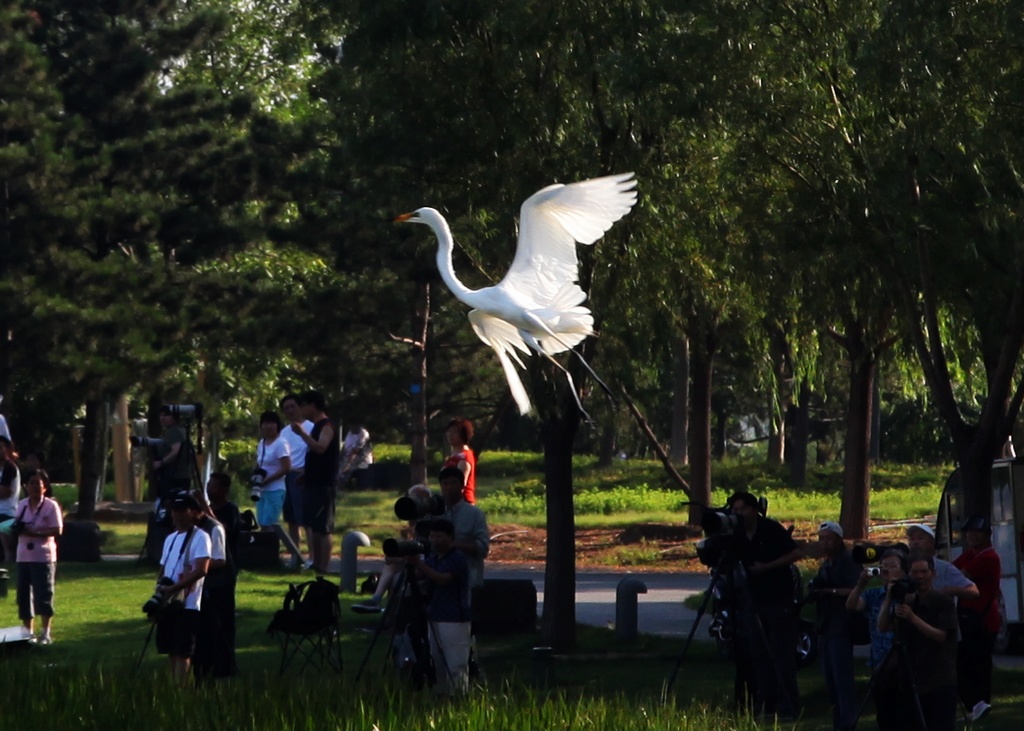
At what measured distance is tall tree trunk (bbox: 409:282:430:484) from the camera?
3053 cm

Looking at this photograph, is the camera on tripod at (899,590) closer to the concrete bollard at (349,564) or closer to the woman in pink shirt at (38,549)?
the woman in pink shirt at (38,549)

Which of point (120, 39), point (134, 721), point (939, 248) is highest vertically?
point (120, 39)

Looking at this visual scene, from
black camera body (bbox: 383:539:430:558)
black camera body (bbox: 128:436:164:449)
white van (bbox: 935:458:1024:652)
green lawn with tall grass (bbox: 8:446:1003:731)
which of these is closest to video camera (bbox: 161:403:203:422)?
black camera body (bbox: 128:436:164:449)

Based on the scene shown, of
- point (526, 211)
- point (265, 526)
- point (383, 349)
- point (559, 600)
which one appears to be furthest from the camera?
point (383, 349)

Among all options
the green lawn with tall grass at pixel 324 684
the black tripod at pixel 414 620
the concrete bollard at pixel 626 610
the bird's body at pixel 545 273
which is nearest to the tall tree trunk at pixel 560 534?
the green lawn with tall grass at pixel 324 684

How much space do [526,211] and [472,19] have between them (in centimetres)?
231

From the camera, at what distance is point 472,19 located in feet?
48.4

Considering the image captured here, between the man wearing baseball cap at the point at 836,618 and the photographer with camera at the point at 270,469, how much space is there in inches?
373

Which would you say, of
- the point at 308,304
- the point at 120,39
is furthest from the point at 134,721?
the point at 120,39

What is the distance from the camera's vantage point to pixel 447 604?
460 inches

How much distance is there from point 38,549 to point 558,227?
5.75m

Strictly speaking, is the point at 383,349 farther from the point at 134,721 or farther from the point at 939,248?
the point at 134,721

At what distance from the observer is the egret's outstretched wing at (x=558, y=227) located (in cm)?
1313

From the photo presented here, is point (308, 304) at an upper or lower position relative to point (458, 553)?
upper
